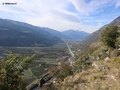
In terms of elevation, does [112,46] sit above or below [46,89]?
above

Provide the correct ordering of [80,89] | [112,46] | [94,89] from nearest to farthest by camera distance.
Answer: [94,89], [80,89], [112,46]

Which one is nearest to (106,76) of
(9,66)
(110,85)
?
(110,85)

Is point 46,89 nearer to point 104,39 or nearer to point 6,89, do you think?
point 6,89

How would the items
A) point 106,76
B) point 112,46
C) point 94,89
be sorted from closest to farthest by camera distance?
point 94,89
point 106,76
point 112,46

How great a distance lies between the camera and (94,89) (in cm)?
2747

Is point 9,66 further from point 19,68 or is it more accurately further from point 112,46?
point 112,46

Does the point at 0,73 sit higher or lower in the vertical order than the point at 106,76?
higher

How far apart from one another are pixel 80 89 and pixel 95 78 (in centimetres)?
578

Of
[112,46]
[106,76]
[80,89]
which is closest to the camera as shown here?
[80,89]

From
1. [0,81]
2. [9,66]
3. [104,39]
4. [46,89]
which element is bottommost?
[46,89]

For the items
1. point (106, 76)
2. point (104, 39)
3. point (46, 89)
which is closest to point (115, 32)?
point (104, 39)

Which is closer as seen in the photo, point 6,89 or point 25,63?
point 6,89

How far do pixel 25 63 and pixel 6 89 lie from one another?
5382 mm

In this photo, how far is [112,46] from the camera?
7656 cm
